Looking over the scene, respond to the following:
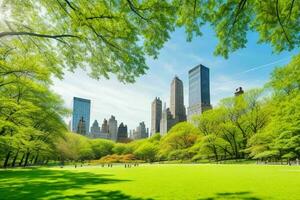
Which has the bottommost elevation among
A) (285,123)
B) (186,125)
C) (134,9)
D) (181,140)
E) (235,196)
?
(235,196)

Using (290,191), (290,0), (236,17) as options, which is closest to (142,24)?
(236,17)

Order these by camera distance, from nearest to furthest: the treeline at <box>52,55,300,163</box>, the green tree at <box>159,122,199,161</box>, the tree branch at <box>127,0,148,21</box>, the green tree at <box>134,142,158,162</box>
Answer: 1. the tree branch at <box>127,0,148,21</box>
2. the treeline at <box>52,55,300,163</box>
3. the green tree at <box>159,122,199,161</box>
4. the green tree at <box>134,142,158,162</box>

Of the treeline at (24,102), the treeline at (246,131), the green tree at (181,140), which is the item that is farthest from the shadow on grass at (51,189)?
the green tree at (181,140)

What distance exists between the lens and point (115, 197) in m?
10.0

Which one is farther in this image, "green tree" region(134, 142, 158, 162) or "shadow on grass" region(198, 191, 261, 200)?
"green tree" region(134, 142, 158, 162)

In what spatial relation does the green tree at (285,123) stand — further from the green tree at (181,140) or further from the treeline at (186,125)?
the green tree at (181,140)

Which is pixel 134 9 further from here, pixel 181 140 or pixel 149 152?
pixel 149 152

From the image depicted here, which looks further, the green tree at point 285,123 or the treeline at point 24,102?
the green tree at point 285,123

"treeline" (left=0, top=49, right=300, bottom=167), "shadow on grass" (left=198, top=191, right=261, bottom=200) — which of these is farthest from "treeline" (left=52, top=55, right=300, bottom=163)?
"shadow on grass" (left=198, top=191, right=261, bottom=200)

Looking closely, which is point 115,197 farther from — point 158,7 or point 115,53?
point 158,7

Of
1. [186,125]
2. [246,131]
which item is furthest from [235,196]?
[186,125]

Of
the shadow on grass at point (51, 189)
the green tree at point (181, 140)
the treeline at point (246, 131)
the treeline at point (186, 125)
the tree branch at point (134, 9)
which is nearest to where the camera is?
the tree branch at point (134, 9)

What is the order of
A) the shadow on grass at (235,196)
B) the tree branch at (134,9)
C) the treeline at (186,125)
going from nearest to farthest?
1. the tree branch at (134,9)
2. the shadow on grass at (235,196)
3. the treeline at (186,125)

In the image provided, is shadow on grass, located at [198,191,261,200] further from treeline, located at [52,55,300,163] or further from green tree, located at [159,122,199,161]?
green tree, located at [159,122,199,161]
